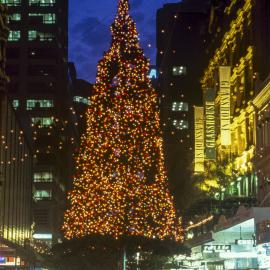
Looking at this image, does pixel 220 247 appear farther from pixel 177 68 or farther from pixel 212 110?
pixel 177 68

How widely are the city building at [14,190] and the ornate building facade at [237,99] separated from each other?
1385 centimetres

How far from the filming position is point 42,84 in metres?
122

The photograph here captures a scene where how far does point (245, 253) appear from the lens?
135 ft

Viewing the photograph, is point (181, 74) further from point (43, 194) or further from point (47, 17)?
point (43, 194)

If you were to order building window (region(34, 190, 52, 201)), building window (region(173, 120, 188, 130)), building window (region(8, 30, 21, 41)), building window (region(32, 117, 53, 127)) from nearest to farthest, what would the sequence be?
building window (region(173, 120, 188, 130))
building window (region(34, 190, 52, 201))
building window (region(32, 117, 53, 127))
building window (region(8, 30, 21, 41))

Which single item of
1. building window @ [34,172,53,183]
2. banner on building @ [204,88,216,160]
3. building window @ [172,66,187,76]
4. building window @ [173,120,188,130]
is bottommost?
banner on building @ [204,88,216,160]

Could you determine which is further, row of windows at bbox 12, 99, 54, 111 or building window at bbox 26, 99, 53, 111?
building window at bbox 26, 99, 53, 111

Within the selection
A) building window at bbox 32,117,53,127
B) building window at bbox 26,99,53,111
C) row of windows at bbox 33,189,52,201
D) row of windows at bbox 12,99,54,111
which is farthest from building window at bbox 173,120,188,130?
row of windows at bbox 33,189,52,201

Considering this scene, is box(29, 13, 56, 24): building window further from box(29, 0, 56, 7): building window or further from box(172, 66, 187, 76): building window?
box(172, 66, 187, 76): building window

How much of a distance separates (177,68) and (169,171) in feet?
82.0

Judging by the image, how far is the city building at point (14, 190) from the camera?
37438mm

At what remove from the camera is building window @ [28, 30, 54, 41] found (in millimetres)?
123438

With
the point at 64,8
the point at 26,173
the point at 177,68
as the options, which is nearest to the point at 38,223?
the point at 177,68

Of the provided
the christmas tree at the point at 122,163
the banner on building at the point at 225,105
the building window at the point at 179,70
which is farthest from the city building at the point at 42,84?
the banner on building at the point at 225,105
